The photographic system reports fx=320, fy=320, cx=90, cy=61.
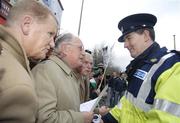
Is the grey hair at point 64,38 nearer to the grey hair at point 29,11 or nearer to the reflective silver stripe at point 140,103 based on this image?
the reflective silver stripe at point 140,103

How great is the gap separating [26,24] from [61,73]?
1.18 m

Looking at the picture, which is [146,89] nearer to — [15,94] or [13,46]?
[13,46]

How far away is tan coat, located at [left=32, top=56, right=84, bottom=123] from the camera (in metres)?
2.90

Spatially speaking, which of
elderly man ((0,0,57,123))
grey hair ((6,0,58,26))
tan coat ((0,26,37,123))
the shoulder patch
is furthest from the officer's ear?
tan coat ((0,26,37,123))

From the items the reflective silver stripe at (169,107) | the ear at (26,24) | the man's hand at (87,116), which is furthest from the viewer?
the man's hand at (87,116)

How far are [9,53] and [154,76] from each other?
147cm

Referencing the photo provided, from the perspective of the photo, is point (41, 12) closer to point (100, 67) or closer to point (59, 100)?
point (59, 100)

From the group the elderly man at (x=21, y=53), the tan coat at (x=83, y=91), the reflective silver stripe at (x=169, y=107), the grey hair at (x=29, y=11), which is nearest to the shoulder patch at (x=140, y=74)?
the reflective silver stripe at (x=169, y=107)

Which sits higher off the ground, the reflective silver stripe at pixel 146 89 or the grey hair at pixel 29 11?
Result: the grey hair at pixel 29 11

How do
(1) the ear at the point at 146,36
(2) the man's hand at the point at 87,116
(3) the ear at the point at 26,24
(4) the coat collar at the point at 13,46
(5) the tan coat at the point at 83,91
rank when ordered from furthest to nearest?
(5) the tan coat at the point at 83,91, (1) the ear at the point at 146,36, (2) the man's hand at the point at 87,116, (3) the ear at the point at 26,24, (4) the coat collar at the point at 13,46

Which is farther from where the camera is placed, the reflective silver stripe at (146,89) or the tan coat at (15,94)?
the reflective silver stripe at (146,89)

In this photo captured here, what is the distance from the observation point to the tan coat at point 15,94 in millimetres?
1654

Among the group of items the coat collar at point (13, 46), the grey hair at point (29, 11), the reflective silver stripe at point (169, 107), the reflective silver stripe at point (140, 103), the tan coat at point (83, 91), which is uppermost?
the grey hair at point (29, 11)

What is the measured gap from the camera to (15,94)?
167cm
